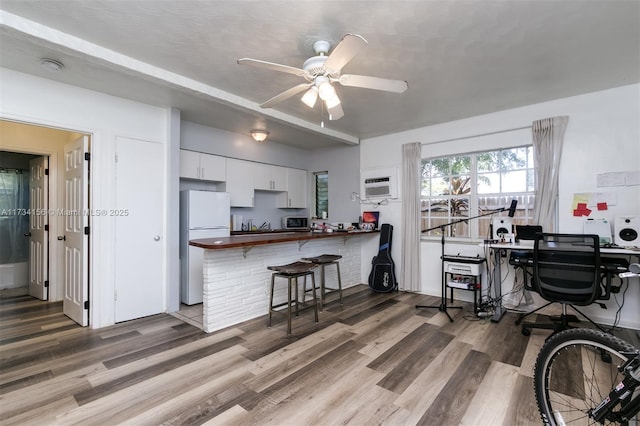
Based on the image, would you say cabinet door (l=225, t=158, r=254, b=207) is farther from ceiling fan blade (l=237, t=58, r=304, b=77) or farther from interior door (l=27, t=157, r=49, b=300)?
ceiling fan blade (l=237, t=58, r=304, b=77)

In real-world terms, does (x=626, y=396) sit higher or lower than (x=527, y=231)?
lower

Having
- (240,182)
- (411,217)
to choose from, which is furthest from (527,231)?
(240,182)

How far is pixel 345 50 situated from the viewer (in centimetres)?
186

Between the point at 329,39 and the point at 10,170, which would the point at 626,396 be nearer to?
the point at 329,39

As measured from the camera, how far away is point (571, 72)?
286cm

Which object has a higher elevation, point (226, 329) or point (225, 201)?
point (225, 201)

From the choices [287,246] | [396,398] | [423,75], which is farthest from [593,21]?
[287,246]

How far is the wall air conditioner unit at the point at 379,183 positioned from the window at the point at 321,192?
930mm

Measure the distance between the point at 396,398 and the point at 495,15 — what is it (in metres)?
2.69

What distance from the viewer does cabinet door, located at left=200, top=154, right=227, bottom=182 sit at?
4.45m

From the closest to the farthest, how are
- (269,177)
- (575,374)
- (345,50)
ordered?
(345,50)
(575,374)
(269,177)

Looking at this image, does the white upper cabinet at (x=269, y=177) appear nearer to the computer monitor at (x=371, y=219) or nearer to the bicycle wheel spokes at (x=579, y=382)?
the computer monitor at (x=371, y=219)

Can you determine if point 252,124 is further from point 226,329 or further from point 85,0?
point 226,329

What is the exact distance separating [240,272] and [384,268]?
2.37 m
